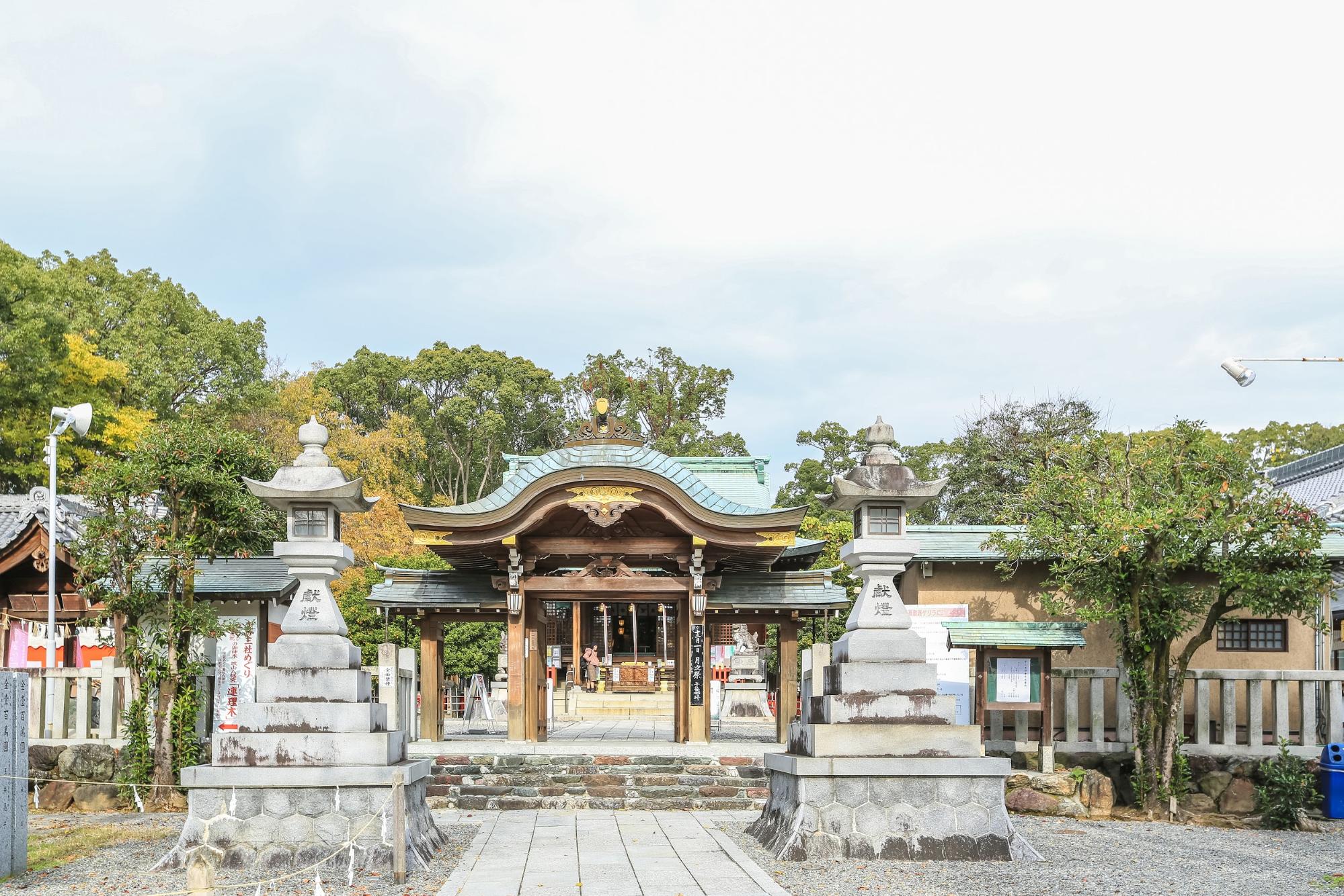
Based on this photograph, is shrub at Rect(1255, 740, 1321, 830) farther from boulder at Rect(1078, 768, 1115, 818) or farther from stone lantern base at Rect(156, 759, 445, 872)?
stone lantern base at Rect(156, 759, 445, 872)

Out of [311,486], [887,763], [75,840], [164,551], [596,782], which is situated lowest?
[596,782]

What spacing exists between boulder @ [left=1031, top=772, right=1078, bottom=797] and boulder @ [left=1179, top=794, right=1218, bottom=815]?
1451 millimetres

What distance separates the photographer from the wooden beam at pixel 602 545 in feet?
58.3

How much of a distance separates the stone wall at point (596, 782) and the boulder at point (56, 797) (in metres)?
4.40

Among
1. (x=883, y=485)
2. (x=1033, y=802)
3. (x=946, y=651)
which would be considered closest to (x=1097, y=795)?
(x=1033, y=802)

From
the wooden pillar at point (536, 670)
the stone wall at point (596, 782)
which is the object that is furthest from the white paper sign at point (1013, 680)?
the wooden pillar at point (536, 670)

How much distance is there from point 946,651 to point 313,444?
9591mm

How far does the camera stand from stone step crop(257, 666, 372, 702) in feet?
32.0

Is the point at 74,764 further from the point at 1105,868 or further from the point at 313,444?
the point at 1105,868

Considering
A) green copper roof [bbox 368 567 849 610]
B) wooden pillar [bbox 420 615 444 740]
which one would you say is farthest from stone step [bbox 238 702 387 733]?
green copper roof [bbox 368 567 849 610]

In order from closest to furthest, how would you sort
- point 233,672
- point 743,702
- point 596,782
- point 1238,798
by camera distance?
point 1238,798
point 596,782
point 233,672
point 743,702

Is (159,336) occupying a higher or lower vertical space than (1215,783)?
higher

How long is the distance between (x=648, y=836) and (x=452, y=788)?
13.3 ft

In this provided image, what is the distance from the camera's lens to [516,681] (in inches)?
680
